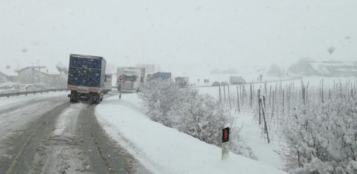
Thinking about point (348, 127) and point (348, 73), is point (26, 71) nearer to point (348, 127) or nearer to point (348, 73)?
point (348, 127)

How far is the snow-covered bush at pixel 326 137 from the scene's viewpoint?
7.91 m

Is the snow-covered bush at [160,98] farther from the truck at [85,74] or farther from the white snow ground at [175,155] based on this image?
the white snow ground at [175,155]

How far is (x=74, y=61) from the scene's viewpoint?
77.9 feet

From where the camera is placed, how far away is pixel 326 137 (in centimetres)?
852

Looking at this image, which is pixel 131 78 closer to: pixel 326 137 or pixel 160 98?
pixel 160 98

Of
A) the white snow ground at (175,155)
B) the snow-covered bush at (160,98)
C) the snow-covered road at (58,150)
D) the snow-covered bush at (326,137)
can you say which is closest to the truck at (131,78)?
the snow-covered bush at (160,98)

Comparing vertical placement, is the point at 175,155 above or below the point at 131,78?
below

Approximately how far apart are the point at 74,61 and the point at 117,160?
59.5 feet

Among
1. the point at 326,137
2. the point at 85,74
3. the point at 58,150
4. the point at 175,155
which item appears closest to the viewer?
the point at 175,155

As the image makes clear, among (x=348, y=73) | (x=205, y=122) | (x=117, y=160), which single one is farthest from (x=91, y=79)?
(x=348, y=73)

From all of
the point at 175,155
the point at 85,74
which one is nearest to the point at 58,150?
the point at 175,155

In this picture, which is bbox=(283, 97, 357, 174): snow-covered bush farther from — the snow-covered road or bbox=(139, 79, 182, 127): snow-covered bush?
bbox=(139, 79, 182, 127): snow-covered bush

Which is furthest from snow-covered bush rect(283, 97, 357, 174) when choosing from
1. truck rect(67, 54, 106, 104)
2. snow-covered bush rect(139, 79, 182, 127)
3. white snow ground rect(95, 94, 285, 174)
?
truck rect(67, 54, 106, 104)

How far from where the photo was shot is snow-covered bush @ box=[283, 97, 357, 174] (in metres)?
7.91
